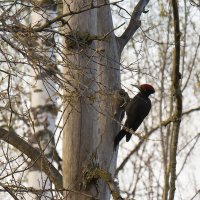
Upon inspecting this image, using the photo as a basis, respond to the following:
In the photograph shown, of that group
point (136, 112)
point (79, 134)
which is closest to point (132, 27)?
point (136, 112)

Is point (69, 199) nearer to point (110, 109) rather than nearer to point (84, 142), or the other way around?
point (84, 142)

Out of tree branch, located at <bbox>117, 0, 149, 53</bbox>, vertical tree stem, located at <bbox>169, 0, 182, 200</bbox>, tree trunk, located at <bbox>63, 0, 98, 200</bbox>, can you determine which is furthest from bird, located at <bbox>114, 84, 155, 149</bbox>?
tree trunk, located at <bbox>63, 0, 98, 200</bbox>

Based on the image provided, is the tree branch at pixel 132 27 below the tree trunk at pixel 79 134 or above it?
above

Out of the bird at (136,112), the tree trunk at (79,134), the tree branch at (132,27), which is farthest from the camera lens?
the bird at (136,112)

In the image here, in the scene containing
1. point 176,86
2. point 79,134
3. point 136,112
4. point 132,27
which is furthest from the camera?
point 136,112

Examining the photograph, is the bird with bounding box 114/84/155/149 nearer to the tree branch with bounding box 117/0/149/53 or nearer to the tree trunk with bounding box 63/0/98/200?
the tree branch with bounding box 117/0/149/53

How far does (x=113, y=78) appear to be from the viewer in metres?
4.64

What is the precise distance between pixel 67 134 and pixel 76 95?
70 cm

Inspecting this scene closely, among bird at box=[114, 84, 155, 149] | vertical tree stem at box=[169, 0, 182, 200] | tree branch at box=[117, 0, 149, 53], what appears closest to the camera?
tree branch at box=[117, 0, 149, 53]

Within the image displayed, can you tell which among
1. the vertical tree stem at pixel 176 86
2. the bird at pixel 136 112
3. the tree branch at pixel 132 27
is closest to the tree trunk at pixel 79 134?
the tree branch at pixel 132 27

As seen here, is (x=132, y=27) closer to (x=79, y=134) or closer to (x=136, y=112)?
(x=136, y=112)

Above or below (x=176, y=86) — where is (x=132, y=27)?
above

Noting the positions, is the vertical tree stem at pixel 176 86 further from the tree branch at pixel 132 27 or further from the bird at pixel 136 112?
the bird at pixel 136 112

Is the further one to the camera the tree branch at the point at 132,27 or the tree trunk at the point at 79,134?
the tree branch at the point at 132,27
